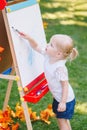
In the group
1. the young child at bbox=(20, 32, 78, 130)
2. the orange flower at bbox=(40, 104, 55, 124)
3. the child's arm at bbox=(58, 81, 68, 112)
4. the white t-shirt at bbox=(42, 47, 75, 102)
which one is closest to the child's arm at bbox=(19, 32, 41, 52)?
the young child at bbox=(20, 32, 78, 130)

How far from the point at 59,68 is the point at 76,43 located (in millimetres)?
3573

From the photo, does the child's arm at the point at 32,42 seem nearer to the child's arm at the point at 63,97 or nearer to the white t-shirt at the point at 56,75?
the white t-shirt at the point at 56,75

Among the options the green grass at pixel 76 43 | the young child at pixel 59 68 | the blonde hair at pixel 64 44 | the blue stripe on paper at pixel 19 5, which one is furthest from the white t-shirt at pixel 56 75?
the green grass at pixel 76 43

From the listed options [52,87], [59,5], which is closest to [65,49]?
[52,87]

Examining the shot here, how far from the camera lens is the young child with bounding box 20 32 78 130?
307 cm

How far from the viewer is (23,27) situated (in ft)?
10.6

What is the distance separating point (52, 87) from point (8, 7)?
0.75 meters

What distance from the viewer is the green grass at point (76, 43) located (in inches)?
159

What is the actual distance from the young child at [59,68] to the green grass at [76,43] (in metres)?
0.71

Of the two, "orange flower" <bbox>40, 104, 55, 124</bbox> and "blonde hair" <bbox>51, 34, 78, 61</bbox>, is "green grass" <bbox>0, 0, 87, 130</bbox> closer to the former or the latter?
"orange flower" <bbox>40, 104, 55, 124</bbox>

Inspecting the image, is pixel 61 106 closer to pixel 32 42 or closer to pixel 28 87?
pixel 28 87

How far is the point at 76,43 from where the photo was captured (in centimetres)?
660

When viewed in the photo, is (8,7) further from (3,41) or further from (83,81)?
(83,81)

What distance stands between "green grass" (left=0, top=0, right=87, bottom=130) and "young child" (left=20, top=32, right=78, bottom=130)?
707mm
